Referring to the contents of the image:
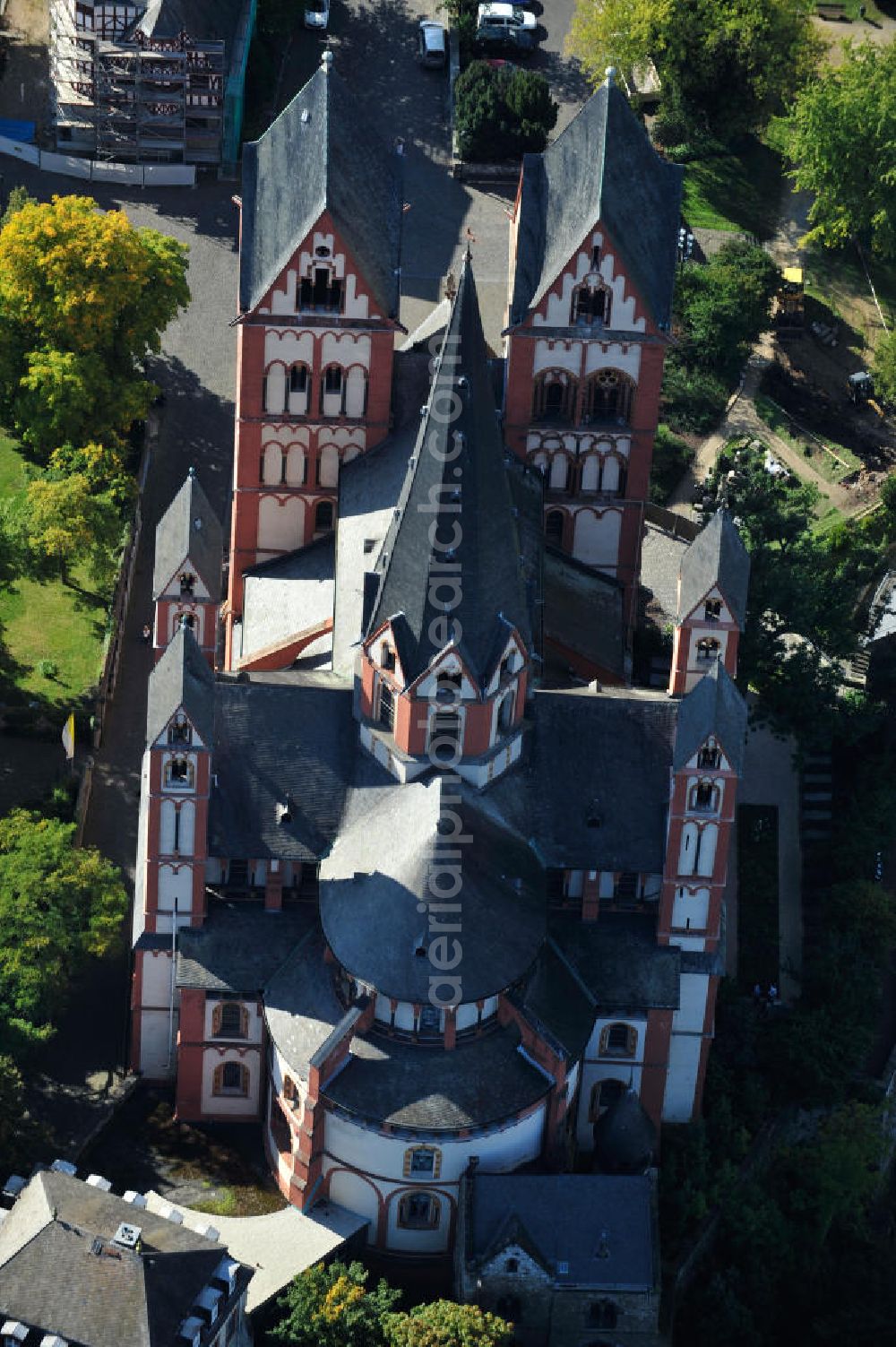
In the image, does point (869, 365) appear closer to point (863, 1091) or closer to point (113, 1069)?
point (863, 1091)

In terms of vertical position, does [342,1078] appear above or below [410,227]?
below

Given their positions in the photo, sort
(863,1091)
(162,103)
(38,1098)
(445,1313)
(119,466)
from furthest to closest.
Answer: (162,103) → (119,466) → (863,1091) → (38,1098) → (445,1313)

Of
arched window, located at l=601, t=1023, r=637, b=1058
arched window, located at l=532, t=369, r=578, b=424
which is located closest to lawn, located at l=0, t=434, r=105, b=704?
arched window, located at l=532, t=369, r=578, b=424

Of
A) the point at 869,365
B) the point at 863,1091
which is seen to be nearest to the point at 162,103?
the point at 869,365

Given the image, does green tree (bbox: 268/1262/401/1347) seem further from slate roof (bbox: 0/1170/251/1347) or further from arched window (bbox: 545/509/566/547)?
arched window (bbox: 545/509/566/547)

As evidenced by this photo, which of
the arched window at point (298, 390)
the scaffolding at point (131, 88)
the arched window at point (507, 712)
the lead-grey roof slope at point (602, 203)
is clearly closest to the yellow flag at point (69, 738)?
the arched window at point (298, 390)
